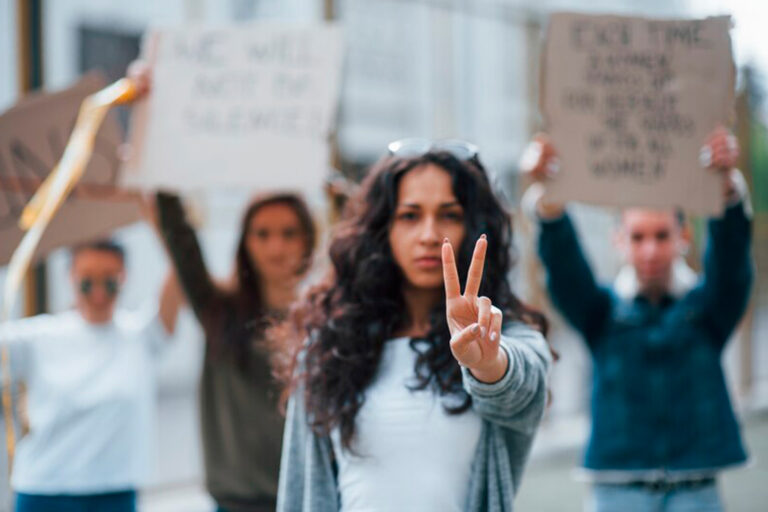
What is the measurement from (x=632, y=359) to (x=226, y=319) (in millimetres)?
1197

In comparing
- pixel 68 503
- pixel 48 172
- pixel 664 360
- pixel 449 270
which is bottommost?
pixel 68 503

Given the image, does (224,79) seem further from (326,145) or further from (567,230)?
(567,230)

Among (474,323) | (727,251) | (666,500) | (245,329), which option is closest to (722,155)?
(727,251)

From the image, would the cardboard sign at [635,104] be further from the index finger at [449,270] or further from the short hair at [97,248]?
the short hair at [97,248]

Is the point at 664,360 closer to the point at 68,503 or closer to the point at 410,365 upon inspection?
the point at 410,365

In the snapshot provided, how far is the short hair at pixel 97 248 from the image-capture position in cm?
311

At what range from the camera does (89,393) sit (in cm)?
290

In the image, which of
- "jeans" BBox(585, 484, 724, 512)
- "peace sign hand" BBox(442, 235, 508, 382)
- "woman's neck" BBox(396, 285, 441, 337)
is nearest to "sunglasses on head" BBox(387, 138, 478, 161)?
"woman's neck" BBox(396, 285, 441, 337)

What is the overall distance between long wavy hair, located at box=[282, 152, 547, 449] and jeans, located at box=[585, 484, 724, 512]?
0.96 meters

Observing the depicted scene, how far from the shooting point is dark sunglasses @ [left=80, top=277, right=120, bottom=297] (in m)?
3.04

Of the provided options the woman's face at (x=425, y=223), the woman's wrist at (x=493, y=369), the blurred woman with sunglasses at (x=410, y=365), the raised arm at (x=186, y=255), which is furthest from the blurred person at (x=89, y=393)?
the woman's wrist at (x=493, y=369)

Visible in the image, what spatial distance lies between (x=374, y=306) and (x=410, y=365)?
0.16 meters

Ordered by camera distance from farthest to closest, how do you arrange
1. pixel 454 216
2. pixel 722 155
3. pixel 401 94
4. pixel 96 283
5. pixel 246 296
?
pixel 401 94 < pixel 96 283 < pixel 246 296 < pixel 722 155 < pixel 454 216

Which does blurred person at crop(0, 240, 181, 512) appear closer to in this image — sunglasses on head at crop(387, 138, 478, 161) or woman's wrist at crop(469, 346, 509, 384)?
sunglasses on head at crop(387, 138, 478, 161)
